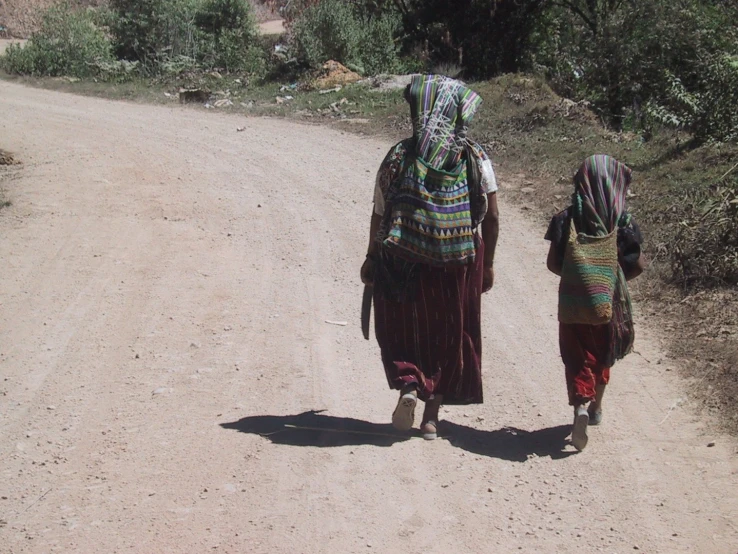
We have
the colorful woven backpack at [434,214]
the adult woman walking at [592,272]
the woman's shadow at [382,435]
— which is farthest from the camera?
A: the woman's shadow at [382,435]

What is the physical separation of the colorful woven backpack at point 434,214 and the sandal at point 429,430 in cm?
86

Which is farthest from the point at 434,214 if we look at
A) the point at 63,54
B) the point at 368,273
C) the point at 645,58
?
the point at 63,54

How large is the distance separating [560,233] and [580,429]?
92 cm

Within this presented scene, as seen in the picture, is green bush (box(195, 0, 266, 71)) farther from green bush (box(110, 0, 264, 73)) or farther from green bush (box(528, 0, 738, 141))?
green bush (box(528, 0, 738, 141))

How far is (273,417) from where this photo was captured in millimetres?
4727

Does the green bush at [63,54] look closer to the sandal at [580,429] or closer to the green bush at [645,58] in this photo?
the green bush at [645,58]

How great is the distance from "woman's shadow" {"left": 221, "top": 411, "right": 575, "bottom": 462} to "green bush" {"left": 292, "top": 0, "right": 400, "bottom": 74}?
14.4 metres

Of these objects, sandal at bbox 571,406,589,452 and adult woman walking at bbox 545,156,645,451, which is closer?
adult woman walking at bbox 545,156,645,451

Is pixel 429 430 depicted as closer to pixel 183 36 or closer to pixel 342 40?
pixel 342 40

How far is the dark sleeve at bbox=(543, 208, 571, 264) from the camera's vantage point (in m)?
4.25

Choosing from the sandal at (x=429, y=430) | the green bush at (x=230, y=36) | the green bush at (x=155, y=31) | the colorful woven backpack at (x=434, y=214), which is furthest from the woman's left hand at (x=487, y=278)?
the green bush at (x=155, y=31)

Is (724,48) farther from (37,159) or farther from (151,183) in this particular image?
(37,159)

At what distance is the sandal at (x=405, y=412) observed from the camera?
4.26m

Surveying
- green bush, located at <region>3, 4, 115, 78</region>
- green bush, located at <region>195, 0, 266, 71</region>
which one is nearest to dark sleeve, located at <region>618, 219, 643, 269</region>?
green bush, located at <region>195, 0, 266, 71</region>
